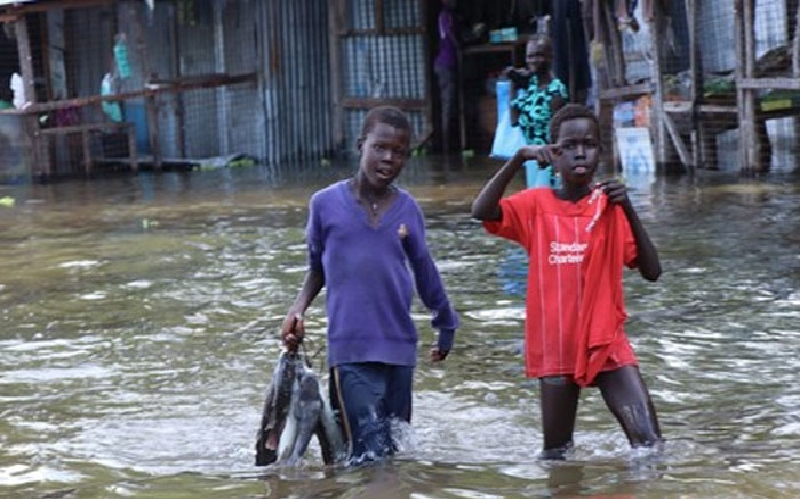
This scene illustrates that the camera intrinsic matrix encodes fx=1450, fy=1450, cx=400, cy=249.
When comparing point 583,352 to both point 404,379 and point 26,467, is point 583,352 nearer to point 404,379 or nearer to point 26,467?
point 404,379

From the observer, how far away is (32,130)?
21.5 m

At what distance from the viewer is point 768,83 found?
14.1 metres

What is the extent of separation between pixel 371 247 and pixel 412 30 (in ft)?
60.2

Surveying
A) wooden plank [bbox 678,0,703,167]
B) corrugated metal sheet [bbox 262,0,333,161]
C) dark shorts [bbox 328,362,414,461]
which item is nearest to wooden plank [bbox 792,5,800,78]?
wooden plank [bbox 678,0,703,167]

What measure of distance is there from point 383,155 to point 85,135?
17834mm

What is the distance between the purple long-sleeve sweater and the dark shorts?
58 millimetres

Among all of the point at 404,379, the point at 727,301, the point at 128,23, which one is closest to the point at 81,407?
the point at 404,379

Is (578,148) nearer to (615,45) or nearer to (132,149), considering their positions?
(615,45)

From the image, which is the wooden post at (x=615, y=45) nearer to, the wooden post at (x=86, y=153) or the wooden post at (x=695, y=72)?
the wooden post at (x=695, y=72)

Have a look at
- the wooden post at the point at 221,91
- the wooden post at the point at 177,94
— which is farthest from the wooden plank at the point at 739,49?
the wooden post at the point at 177,94

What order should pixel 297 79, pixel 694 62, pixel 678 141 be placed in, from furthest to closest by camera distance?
pixel 297 79 → pixel 678 141 → pixel 694 62

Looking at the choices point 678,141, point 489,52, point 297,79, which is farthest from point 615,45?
point 297,79

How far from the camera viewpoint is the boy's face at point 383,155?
4996 millimetres

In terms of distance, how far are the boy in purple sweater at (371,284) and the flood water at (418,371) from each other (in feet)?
0.75
